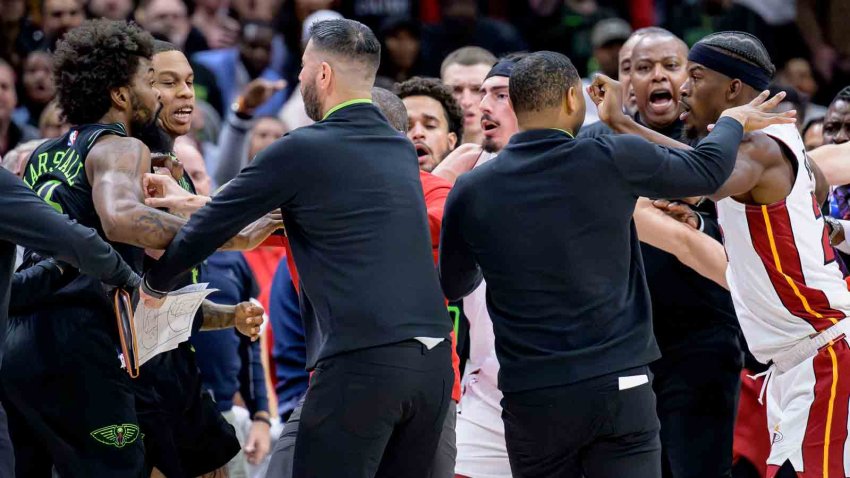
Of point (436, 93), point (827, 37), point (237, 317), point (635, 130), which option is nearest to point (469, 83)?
point (436, 93)

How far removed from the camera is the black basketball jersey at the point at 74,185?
5051 millimetres

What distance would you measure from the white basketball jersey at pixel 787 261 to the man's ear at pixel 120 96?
2359mm

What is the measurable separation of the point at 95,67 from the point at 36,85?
18.0ft

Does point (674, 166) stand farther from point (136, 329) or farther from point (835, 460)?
point (136, 329)

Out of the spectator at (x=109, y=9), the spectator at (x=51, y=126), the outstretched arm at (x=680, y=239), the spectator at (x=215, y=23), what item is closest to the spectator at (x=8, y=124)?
the spectator at (x=51, y=126)

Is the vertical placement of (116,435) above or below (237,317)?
below

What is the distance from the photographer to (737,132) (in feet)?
16.3

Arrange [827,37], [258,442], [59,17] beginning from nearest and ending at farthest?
[258,442] → [59,17] → [827,37]

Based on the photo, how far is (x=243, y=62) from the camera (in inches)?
442

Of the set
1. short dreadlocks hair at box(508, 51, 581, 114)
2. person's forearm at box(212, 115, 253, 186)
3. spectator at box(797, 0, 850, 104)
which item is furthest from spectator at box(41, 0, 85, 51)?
short dreadlocks hair at box(508, 51, 581, 114)

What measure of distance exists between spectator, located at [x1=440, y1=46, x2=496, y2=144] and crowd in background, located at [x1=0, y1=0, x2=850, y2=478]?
3.91 feet

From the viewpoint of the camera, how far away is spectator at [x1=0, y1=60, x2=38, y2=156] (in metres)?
9.42

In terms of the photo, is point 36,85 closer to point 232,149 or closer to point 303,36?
point 232,149

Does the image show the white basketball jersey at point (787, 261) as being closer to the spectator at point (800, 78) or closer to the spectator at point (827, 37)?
the spectator at point (800, 78)
